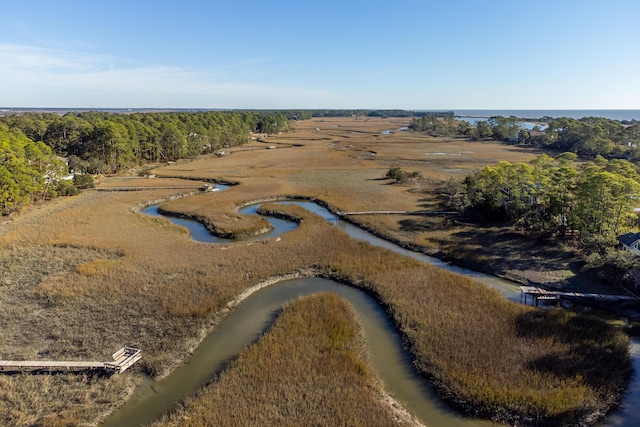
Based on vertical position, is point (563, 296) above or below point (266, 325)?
above

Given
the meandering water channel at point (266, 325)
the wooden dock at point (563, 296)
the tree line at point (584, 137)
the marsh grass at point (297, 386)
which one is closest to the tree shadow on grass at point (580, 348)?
the meandering water channel at point (266, 325)

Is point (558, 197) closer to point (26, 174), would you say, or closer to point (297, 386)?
point (297, 386)

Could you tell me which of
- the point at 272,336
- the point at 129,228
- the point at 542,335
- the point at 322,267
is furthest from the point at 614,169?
the point at 129,228

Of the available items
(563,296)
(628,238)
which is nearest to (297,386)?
(563,296)

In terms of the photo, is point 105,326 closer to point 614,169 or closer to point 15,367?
point 15,367

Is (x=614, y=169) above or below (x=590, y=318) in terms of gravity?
above

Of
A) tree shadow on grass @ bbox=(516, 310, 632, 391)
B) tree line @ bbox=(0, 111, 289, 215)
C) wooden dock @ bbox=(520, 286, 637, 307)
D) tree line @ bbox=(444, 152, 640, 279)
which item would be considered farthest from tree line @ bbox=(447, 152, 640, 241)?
tree line @ bbox=(0, 111, 289, 215)
